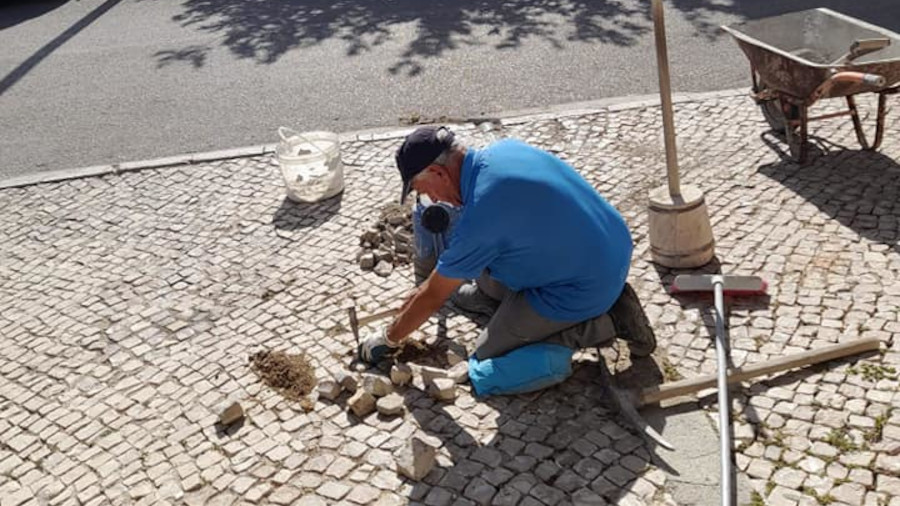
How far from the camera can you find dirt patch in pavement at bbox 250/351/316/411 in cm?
505

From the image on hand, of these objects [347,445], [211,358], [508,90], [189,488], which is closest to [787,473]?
[347,445]

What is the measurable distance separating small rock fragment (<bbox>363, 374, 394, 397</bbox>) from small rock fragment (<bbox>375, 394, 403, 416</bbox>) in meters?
0.05

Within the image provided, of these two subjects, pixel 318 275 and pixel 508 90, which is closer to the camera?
pixel 318 275

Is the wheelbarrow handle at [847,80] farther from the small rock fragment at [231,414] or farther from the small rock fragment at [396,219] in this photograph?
the small rock fragment at [231,414]

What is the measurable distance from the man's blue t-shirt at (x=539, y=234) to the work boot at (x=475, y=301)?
76cm

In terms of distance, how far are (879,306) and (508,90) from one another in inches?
186

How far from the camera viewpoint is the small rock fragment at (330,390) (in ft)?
16.1

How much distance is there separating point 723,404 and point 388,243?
285cm

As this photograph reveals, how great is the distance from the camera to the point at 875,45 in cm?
671

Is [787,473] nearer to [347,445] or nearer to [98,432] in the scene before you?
[347,445]

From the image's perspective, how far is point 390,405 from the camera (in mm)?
4746

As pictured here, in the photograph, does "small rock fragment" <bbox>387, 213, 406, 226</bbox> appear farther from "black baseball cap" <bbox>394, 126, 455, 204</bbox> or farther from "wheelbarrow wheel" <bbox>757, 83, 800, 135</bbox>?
"wheelbarrow wheel" <bbox>757, 83, 800, 135</bbox>

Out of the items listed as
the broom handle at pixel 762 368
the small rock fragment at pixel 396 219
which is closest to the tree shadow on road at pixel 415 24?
the small rock fragment at pixel 396 219

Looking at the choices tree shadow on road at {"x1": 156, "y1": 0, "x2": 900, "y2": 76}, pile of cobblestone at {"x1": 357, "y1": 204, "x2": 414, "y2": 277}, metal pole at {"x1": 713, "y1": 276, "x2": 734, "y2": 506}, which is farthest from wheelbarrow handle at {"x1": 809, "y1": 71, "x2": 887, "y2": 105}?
tree shadow on road at {"x1": 156, "y1": 0, "x2": 900, "y2": 76}
